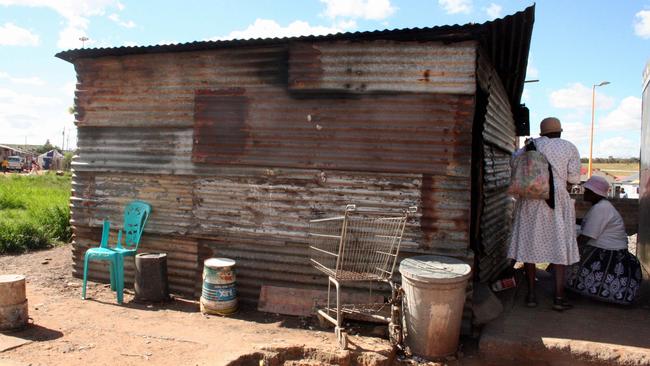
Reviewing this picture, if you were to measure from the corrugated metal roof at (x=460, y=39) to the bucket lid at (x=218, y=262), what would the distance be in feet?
8.99

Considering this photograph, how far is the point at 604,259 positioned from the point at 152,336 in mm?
5291

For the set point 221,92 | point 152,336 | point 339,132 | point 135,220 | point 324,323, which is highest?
point 221,92

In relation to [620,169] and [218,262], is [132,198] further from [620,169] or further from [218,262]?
[620,169]

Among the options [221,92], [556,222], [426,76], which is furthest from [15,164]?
[556,222]

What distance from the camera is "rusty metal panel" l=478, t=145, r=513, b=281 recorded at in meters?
6.27

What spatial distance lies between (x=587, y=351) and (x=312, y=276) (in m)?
3.03

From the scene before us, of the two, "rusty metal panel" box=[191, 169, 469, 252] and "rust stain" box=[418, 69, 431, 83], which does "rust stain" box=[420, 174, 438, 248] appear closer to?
"rusty metal panel" box=[191, 169, 469, 252]

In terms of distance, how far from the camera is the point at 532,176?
5.30m

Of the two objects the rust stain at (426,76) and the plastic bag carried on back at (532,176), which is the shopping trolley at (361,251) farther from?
the rust stain at (426,76)

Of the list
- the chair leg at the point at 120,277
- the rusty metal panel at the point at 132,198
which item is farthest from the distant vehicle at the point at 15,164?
the chair leg at the point at 120,277

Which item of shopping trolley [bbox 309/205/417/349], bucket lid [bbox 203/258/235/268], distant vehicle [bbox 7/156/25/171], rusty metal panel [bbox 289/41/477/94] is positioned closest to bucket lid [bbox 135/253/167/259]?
bucket lid [bbox 203/258/235/268]

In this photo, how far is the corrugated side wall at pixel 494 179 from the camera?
243 inches

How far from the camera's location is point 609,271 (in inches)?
221

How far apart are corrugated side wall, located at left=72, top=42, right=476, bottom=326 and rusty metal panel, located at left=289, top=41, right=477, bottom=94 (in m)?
0.06
